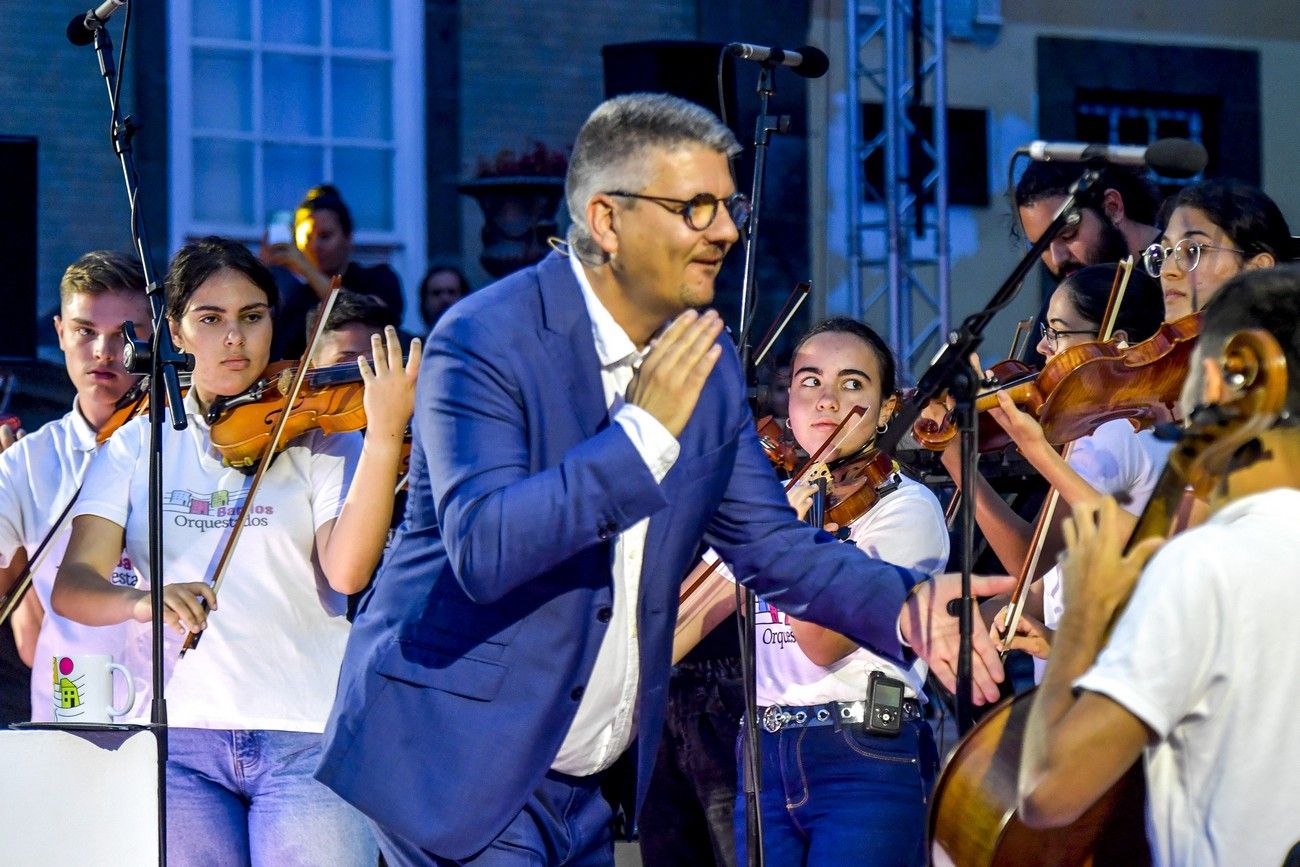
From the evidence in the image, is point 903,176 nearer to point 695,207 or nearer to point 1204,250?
point 1204,250

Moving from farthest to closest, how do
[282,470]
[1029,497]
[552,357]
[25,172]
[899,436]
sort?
[25,172], [1029,497], [282,470], [899,436], [552,357]

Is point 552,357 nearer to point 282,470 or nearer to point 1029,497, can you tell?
point 282,470

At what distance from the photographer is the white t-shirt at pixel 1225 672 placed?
6.93 feet

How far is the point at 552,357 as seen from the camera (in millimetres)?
2875

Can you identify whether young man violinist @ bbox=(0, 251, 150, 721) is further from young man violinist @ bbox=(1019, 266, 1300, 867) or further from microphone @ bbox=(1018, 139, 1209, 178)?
young man violinist @ bbox=(1019, 266, 1300, 867)

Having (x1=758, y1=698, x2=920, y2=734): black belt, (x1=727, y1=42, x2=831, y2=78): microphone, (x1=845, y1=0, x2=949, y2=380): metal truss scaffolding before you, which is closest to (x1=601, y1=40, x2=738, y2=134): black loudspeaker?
(x1=845, y1=0, x2=949, y2=380): metal truss scaffolding

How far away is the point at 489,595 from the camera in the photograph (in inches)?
103

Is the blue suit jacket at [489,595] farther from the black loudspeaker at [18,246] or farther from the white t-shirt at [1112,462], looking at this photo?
the black loudspeaker at [18,246]

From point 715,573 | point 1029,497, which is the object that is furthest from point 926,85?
point 715,573

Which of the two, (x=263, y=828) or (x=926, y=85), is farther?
(x=926, y=85)

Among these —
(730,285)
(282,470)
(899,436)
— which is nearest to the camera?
(899,436)

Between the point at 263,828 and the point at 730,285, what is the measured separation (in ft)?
22.4

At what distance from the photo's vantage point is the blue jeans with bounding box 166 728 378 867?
362 centimetres

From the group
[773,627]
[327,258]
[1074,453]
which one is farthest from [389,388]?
[327,258]
